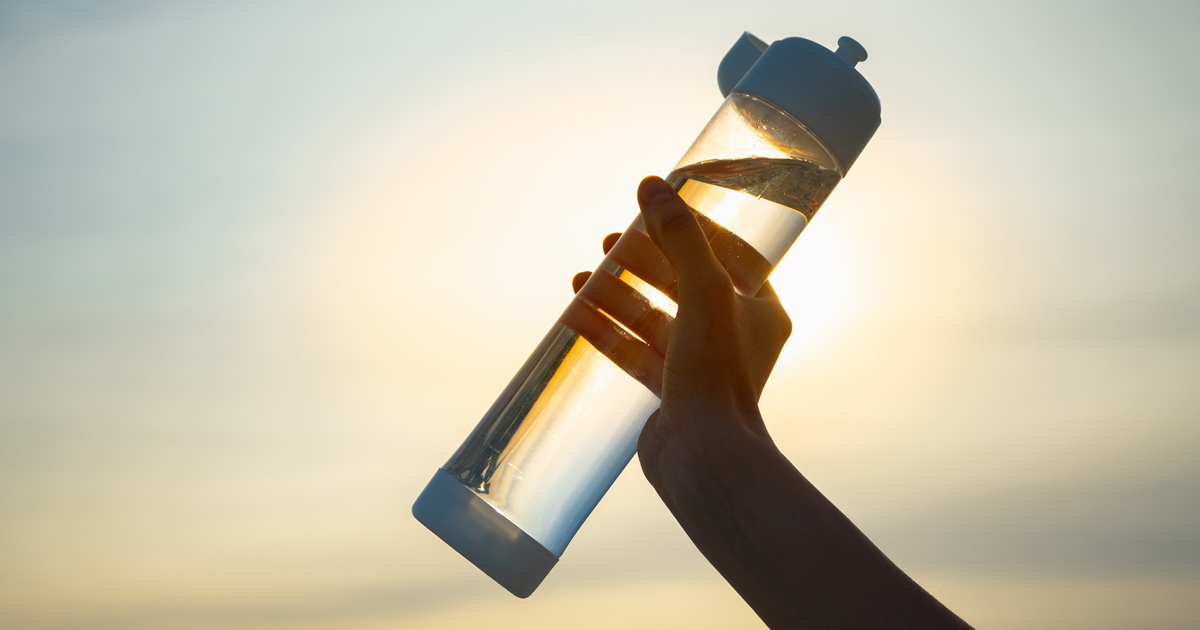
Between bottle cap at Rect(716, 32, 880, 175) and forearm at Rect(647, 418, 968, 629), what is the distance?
0.55 meters

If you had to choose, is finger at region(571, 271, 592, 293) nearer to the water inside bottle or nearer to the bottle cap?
the water inside bottle

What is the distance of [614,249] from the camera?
1521 millimetres

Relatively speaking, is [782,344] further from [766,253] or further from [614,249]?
[614,249]

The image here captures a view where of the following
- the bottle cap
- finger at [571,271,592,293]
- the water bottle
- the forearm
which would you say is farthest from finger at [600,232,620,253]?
the forearm

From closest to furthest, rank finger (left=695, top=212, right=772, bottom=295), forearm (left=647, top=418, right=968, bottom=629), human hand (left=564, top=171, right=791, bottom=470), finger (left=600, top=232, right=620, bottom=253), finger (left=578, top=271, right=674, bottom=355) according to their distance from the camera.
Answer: forearm (left=647, top=418, right=968, bottom=629)
human hand (left=564, top=171, right=791, bottom=470)
finger (left=578, top=271, right=674, bottom=355)
finger (left=695, top=212, right=772, bottom=295)
finger (left=600, top=232, right=620, bottom=253)

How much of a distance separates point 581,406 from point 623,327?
204 millimetres

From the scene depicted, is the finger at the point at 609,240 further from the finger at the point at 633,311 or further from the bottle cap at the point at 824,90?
the bottle cap at the point at 824,90

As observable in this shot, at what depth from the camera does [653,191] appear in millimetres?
1342

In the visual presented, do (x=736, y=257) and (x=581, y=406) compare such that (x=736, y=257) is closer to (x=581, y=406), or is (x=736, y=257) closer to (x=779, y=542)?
(x=581, y=406)

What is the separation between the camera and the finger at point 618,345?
1401 mm

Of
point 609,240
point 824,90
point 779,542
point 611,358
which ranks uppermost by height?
point 824,90

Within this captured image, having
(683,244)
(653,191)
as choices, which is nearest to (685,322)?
(683,244)

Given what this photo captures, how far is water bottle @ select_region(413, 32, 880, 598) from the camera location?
137 cm

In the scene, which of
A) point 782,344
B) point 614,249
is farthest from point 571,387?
point 782,344
